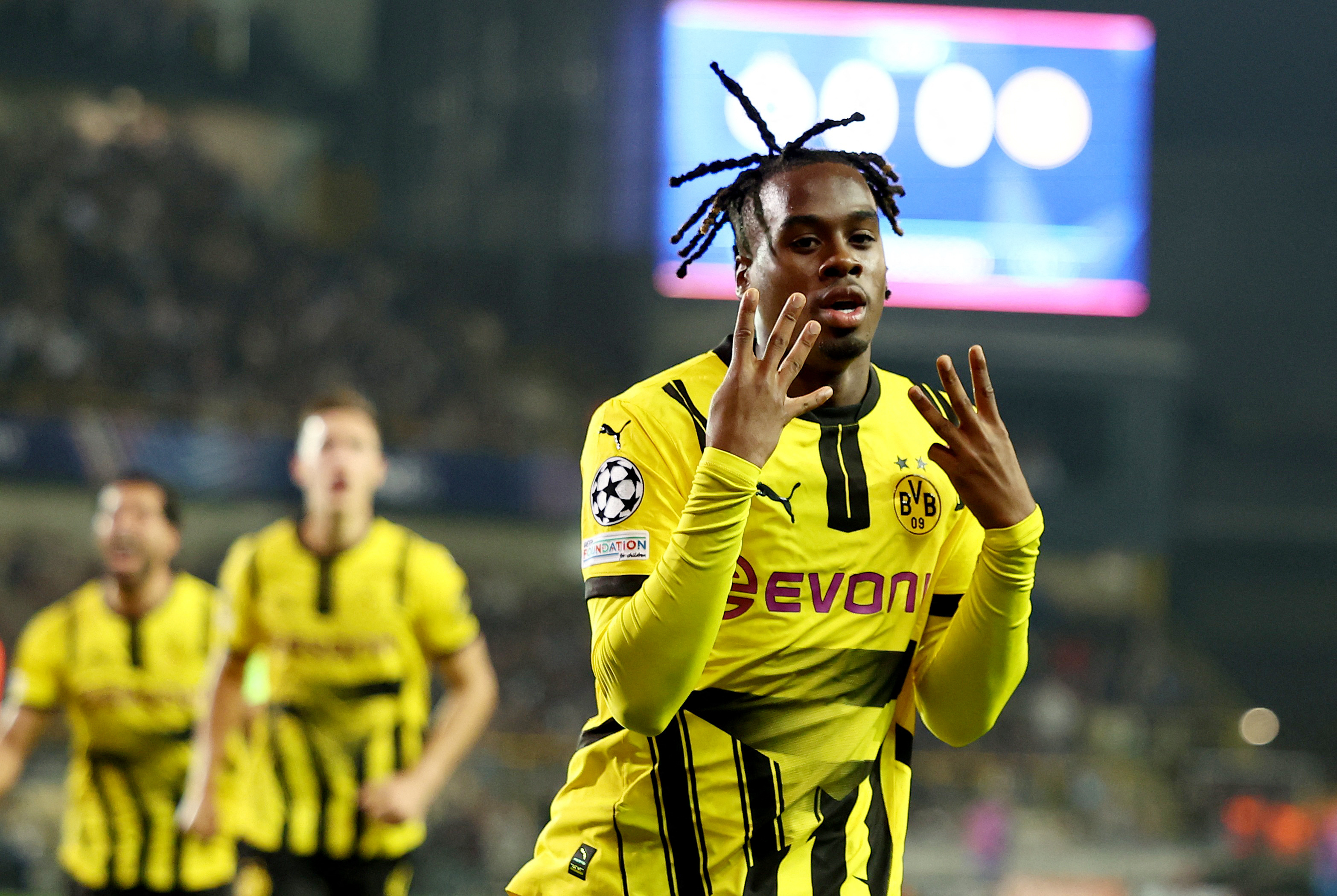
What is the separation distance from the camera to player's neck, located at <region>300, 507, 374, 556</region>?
17.4ft

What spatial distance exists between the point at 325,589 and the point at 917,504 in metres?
3.27

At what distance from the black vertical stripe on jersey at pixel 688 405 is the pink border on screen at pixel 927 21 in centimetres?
1808

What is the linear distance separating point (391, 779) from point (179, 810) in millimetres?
1319

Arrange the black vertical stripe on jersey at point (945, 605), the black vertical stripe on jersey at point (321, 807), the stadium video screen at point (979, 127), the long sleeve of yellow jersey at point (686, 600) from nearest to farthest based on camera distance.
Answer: the long sleeve of yellow jersey at point (686, 600) < the black vertical stripe on jersey at point (945, 605) < the black vertical stripe on jersey at point (321, 807) < the stadium video screen at point (979, 127)

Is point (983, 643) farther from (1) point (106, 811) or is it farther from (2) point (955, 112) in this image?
(2) point (955, 112)

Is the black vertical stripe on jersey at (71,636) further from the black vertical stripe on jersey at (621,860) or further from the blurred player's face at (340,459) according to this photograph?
the black vertical stripe on jersey at (621,860)

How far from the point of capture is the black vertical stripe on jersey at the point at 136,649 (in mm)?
5949

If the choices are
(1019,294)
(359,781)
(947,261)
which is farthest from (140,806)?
(1019,294)

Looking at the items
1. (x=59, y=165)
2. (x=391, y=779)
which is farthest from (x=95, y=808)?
(x=59, y=165)

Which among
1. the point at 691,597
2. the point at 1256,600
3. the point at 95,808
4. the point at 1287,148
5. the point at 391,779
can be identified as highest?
the point at 1287,148

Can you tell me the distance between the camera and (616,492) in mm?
2350

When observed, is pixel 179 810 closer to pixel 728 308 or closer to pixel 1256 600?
pixel 728 308

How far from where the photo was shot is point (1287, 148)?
29047 millimetres

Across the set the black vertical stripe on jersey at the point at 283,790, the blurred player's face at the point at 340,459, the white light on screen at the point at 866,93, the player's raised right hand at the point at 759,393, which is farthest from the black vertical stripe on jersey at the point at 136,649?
the white light on screen at the point at 866,93
